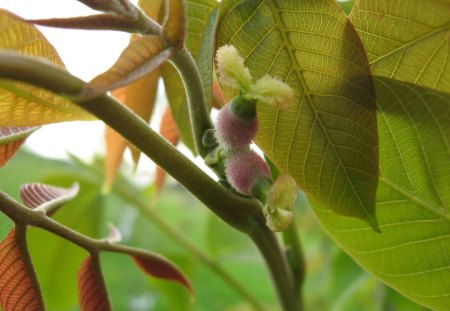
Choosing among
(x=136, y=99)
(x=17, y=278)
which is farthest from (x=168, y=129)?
(x=17, y=278)

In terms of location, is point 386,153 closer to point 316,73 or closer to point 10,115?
point 316,73

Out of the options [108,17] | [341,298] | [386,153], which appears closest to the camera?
[108,17]

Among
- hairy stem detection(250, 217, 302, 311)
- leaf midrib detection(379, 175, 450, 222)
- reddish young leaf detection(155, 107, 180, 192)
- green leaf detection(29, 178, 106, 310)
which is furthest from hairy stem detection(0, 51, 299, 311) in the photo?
green leaf detection(29, 178, 106, 310)

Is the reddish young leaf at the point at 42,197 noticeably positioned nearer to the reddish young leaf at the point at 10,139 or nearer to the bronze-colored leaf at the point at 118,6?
the reddish young leaf at the point at 10,139

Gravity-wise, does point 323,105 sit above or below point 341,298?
above

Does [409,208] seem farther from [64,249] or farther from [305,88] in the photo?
[64,249]

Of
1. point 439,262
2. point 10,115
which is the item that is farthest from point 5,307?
point 439,262
